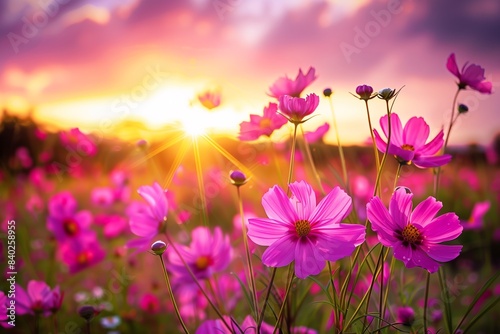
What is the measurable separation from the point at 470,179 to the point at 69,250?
288 cm

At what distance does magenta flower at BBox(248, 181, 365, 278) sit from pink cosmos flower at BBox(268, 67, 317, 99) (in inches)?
11.7

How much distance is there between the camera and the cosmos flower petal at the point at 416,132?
646mm

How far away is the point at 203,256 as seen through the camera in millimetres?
893

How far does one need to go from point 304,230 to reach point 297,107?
6.6 inches

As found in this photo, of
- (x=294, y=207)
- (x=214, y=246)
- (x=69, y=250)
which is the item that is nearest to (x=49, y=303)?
(x=214, y=246)

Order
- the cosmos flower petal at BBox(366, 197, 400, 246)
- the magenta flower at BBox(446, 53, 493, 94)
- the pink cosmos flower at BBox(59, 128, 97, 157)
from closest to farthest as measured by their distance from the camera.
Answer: the cosmos flower petal at BBox(366, 197, 400, 246)
the magenta flower at BBox(446, 53, 493, 94)
the pink cosmos flower at BBox(59, 128, 97, 157)

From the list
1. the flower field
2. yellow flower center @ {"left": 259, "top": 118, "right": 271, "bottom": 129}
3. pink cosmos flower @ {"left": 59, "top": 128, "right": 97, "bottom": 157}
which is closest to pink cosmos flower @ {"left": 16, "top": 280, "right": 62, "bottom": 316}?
the flower field

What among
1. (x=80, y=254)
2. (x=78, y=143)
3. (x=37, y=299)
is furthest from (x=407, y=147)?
(x=78, y=143)

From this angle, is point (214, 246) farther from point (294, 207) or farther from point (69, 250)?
point (69, 250)

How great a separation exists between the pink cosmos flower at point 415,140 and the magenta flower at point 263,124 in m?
0.18

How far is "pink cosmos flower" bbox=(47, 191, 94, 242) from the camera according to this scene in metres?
1.32

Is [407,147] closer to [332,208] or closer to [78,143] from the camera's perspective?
[332,208]

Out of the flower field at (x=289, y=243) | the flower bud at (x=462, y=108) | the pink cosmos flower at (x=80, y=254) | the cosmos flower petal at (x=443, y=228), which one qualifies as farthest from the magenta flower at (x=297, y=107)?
the pink cosmos flower at (x=80, y=254)

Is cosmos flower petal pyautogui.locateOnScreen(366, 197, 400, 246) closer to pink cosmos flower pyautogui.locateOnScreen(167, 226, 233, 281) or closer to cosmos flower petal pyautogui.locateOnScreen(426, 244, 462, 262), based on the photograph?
cosmos flower petal pyautogui.locateOnScreen(426, 244, 462, 262)
